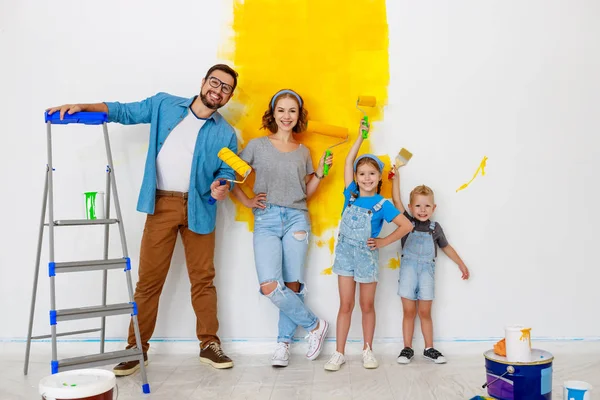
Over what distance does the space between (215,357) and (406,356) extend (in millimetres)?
1000

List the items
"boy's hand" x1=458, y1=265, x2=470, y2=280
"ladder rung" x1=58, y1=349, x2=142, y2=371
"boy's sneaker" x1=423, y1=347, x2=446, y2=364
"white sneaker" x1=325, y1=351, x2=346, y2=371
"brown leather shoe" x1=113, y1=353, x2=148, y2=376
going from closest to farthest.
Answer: "ladder rung" x1=58, y1=349, x2=142, y2=371
"brown leather shoe" x1=113, y1=353, x2=148, y2=376
"white sneaker" x1=325, y1=351, x2=346, y2=371
"boy's sneaker" x1=423, y1=347, x2=446, y2=364
"boy's hand" x1=458, y1=265, x2=470, y2=280

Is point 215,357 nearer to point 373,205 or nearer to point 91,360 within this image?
point 91,360

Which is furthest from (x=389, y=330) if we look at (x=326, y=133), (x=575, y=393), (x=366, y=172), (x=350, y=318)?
(x=575, y=393)

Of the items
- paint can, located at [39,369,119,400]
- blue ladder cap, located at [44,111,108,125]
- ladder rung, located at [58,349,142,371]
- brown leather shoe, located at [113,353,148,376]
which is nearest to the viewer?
paint can, located at [39,369,119,400]

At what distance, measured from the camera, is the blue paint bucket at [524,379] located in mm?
2154

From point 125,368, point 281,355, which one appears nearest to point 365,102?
point 281,355

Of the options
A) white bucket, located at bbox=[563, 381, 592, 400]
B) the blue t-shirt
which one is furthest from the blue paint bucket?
the blue t-shirt

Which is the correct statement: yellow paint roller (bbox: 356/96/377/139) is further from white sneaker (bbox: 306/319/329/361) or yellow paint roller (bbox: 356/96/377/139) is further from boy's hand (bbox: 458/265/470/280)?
white sneaker (bbox: 306/319/329/361)

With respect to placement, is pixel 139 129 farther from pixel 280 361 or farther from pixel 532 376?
pixel 532 376

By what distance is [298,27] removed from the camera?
10.9 ft

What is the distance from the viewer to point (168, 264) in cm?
311

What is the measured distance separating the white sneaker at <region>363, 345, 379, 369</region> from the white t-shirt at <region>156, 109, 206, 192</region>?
1260 millimetres

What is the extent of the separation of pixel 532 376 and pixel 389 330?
121 centimetres

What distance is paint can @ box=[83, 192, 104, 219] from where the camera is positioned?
2.82m
